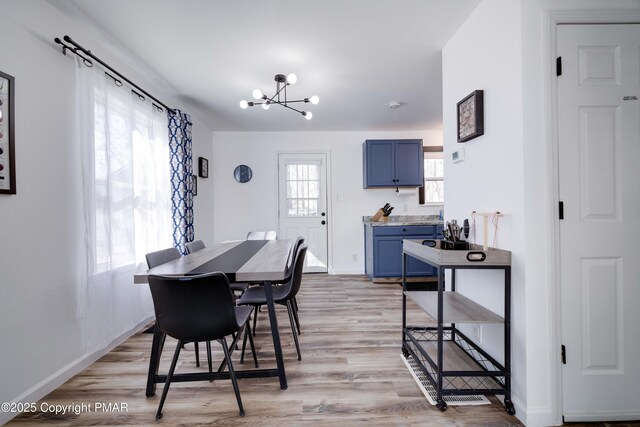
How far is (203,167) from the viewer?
4328mm

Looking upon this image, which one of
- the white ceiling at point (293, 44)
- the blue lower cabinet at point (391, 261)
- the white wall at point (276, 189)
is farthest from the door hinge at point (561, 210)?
the white wall at point (276, 189)

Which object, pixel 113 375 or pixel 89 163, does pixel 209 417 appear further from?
pixel 89 163

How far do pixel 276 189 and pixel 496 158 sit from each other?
12.3 feet

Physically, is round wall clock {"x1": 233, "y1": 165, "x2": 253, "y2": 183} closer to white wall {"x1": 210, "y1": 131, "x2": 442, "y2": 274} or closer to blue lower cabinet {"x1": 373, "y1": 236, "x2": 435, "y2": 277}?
white wall {"x1": 210, "y1": 131, "x2": 442, "y2": 274}

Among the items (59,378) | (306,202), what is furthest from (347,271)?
(59,378)

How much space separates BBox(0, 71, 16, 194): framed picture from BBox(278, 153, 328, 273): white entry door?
358 cm

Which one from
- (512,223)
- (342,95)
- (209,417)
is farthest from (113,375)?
(342,95)

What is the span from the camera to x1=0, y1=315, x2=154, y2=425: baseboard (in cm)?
157

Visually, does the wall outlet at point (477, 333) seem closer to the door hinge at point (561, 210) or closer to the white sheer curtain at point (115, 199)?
the door hinge at point (561, 210)

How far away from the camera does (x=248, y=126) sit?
4617 mm

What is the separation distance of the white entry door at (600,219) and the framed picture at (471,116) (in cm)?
40

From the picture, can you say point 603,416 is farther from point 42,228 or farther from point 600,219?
point 42,228

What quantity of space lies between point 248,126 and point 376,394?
4.14m

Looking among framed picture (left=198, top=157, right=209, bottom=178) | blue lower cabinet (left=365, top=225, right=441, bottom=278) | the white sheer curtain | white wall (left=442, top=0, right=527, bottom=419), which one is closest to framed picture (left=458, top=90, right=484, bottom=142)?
white wall (left=442, top=0, right=527, bottom=419)
